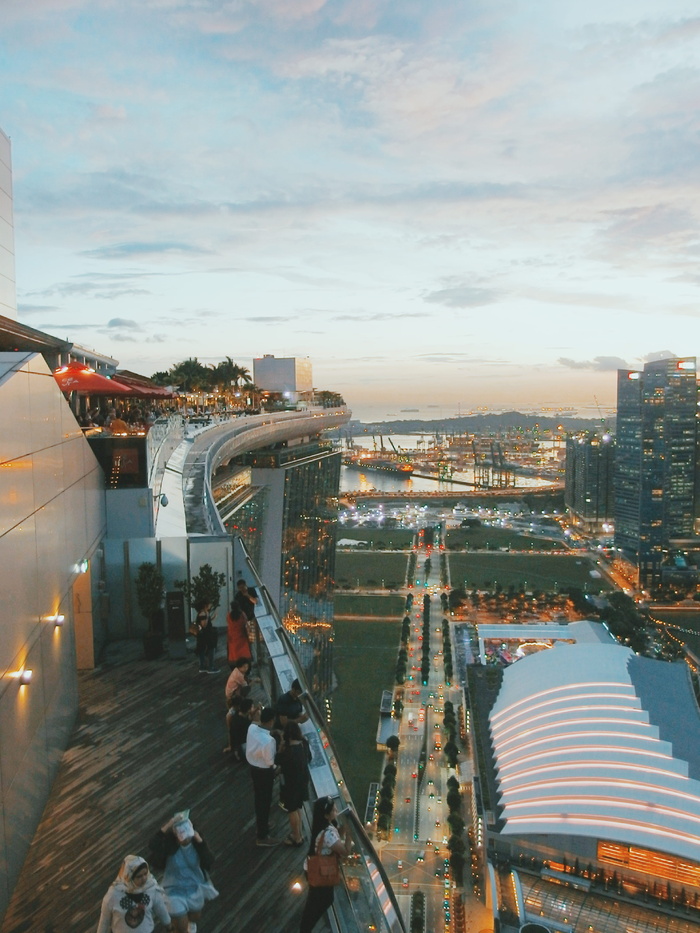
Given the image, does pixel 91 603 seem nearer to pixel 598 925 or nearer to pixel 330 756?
pixel 330 756

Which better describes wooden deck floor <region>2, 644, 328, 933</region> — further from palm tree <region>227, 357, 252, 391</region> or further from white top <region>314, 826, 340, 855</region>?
palm tree <region>227, 357, 252, 391</region>

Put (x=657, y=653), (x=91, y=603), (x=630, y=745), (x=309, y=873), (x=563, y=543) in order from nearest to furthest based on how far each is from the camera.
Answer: (x=309, y=873)
(x=91, y=603)
(x=630, y=745)
(x=657, y=653)
(x=563, y=543)

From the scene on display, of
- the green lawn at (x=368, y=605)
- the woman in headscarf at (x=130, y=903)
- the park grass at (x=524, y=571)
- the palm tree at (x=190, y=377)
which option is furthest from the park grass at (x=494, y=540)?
the woman in headscarf at (x=130, y=903)

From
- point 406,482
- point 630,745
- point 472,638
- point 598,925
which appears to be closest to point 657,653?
point 472,638

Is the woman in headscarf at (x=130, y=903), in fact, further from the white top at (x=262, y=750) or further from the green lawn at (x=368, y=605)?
the green lawn at (x=368, y=605)

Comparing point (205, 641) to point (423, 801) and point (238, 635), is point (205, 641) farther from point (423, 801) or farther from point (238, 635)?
point (423, 801)

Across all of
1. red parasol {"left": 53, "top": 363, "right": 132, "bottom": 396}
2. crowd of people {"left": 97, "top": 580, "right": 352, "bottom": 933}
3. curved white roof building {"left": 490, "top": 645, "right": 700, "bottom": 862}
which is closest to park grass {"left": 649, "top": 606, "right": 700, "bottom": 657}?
curved white roof building {"left": 490, "top": 645, "right": 700, "bottom": 862}
